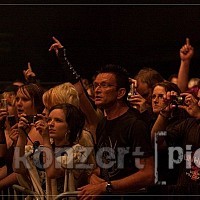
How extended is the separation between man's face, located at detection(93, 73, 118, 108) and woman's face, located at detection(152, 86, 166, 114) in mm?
543

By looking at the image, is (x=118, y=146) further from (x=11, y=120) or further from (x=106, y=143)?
(x=11, y=120)

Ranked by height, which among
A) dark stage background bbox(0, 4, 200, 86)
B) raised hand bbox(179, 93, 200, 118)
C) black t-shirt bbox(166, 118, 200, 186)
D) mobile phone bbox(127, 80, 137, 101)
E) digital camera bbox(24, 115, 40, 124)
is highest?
dark stage background bbox(0, 4, 200, 86)

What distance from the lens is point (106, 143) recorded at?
12.9 feet

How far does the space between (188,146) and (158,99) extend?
44 cm

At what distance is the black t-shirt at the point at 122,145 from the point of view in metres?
3.79

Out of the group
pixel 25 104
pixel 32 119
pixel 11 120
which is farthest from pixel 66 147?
pixel 11 120

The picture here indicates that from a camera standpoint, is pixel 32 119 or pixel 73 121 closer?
pixel 73 121

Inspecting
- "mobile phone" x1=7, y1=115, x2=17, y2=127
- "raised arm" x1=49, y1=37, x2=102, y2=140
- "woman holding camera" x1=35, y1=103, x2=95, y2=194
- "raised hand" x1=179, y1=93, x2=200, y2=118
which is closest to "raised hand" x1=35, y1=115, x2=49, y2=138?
"woman holding camera" x1=35, y1=103, x2=95, y2=194

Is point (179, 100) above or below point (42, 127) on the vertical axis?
above

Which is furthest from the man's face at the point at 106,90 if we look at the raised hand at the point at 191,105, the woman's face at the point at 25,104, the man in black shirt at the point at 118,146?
the woman's face at the point at 25,104

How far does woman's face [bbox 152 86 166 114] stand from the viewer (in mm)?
4523

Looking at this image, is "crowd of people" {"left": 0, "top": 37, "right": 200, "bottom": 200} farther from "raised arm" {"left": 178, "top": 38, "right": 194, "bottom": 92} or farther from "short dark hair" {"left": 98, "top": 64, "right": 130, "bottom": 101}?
"raised arm" {"left": 178, "top": 38, "right": 194, "bottom": 92}

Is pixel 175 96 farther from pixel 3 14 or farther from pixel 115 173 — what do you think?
pixel 3 14

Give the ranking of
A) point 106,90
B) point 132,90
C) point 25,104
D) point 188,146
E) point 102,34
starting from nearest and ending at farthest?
point 106,90, point 188,146, point 25,104, point 132,90, point 102,34
